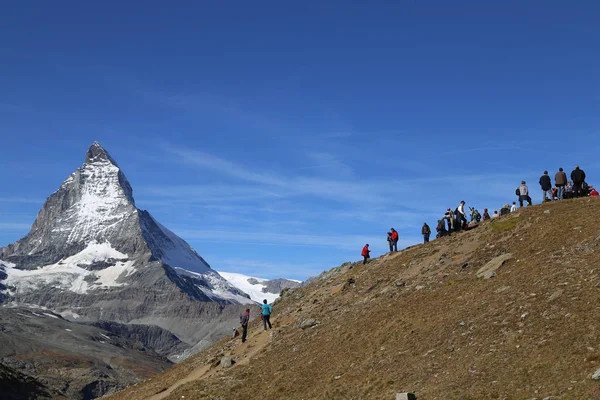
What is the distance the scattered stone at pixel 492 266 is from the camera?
105 ft

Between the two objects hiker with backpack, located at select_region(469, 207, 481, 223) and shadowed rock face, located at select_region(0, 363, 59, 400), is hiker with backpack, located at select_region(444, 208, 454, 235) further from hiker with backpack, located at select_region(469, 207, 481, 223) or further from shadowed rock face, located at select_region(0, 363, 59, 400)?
shadowed rock face, located at select_region(0, 363, 59, 400)

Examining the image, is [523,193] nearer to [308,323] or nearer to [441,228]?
[441,228]

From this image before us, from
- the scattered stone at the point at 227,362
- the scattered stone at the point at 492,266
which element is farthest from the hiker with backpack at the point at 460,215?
the scattered stone at the point at 227,362

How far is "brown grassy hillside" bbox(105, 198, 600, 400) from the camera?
71.4 feet

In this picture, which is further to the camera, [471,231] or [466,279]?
[471,231]

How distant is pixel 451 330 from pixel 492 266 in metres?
7.67

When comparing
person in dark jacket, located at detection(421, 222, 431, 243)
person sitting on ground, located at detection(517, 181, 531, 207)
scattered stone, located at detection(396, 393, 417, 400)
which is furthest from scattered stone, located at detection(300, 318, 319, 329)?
person sitting on ground, located at detection(517, 181, 531, 207)

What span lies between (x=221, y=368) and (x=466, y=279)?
14.7 m

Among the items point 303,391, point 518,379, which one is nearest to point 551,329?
point 518,379

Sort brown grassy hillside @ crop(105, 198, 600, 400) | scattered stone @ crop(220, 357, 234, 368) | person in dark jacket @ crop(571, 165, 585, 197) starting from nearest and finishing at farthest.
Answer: brown grassy hillside @ crop(105, 198, 600, 400) < scattered stone @ crop(220, 357, 234, 368) < person in dark jacket @ crop(571, 165, 585, 197)

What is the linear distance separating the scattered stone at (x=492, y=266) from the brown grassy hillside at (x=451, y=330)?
32 cm

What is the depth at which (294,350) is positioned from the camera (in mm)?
34031

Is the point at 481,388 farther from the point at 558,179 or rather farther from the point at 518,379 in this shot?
the point at 558,179

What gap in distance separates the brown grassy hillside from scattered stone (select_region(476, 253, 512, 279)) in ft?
1.06
